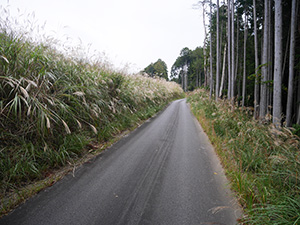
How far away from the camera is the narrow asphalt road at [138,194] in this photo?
170 centimetres

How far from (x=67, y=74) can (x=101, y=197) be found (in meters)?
2.96

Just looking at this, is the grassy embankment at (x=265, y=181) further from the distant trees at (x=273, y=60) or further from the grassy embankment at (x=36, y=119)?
the grassy embankment at (x=36, y=119)

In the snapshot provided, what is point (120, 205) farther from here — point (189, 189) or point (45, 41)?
point (45, 41)

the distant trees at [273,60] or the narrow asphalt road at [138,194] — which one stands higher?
the distant trees at [273,60]

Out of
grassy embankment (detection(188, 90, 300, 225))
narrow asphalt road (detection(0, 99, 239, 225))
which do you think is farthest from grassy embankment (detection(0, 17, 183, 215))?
grassy embankment (detection(188, 90, 300, 225))

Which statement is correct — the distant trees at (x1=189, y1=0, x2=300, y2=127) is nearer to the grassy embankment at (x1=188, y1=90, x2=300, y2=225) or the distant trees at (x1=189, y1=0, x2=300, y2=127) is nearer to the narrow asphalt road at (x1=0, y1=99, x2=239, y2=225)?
the grassy embankment at (x1=188, y1=90, x2=300, y2=225)

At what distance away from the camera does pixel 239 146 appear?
10.2ft

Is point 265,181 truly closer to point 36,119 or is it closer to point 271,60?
point 36,119

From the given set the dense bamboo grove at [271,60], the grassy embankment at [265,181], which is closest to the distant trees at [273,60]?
the dense bamboo grove at [271,60]

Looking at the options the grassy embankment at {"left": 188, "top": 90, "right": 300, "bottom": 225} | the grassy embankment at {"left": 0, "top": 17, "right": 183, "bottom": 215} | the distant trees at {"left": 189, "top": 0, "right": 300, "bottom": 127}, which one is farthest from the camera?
the distant trees at {"left": 189, "top": 0, "right": 300, "bottom": 127}

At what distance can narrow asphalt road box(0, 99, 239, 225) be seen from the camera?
67.1 inches

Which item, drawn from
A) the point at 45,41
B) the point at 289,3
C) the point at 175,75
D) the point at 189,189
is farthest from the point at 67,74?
the point at 175,75

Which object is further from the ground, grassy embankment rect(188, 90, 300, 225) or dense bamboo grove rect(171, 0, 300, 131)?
dense bamboo grove rect(171, 0, 300, 131)

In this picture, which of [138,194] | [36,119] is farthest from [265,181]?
[36,119]
